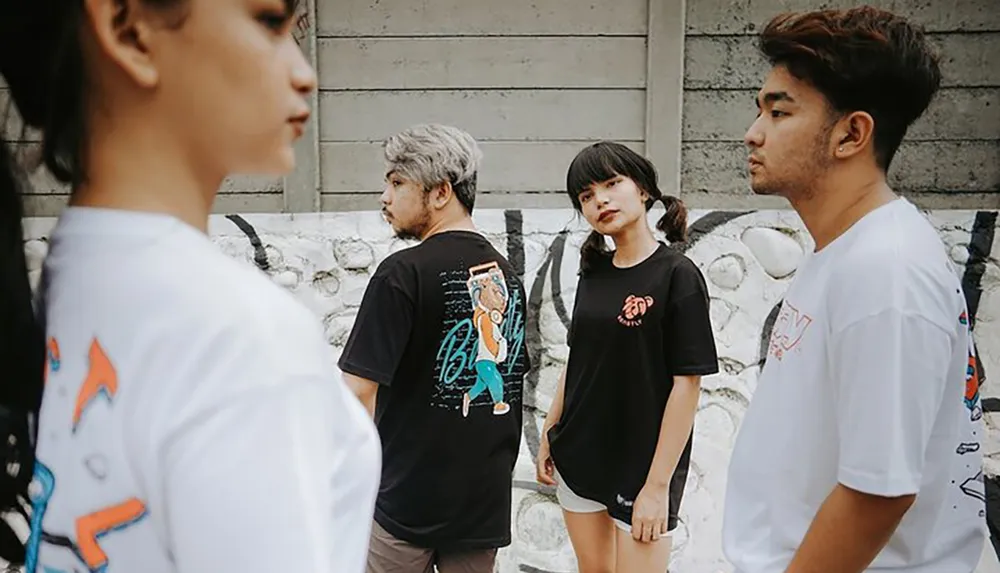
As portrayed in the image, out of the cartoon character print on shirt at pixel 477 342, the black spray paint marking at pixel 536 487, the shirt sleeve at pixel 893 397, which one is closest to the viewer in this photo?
the shirt sleeve at pixel 893 397

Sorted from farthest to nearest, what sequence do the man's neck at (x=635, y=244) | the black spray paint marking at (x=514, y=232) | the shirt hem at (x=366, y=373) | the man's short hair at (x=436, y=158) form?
the black spray paint marking at (x=514, y=232), the man's neck at (x=635, y=244), the man's short hair at (x=436, y=158), the shirt hem at (x=366, y=373)

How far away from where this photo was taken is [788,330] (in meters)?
1.54

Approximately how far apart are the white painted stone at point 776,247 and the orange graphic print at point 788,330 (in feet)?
8.89

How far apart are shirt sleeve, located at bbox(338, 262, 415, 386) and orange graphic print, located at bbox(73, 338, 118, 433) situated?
165cm

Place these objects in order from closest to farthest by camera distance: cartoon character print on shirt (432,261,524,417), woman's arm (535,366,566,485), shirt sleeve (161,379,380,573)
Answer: shirt sleeve (161,379,380,573), cartoon character print on shirt (432,261,524,417), woman's arm (535,366,566,485)

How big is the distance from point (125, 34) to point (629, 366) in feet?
7.34

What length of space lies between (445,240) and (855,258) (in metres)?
1.30

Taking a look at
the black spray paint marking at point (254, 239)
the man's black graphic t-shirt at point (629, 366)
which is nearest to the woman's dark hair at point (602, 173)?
the man's black graphic t-shirt at point (629, 366)

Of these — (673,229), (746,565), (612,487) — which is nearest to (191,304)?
(746,565)

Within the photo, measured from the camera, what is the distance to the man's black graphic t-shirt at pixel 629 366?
267cm

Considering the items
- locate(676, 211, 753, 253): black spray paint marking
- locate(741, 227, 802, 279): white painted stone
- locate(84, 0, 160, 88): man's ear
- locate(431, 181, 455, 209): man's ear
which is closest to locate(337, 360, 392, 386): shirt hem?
locate(431, 181, 455, 209): man's ear

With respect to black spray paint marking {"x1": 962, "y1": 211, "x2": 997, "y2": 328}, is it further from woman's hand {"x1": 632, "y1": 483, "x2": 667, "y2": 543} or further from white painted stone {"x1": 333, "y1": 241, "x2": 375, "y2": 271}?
white painted stone {"x1": 333, "y1": 241, "x2": 375, "y2": 271}

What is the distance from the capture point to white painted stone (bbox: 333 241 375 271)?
168 inches

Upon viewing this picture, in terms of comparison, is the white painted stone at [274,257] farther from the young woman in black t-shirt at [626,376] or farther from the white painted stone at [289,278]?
the young woman in black t-shirt at [626,376]
